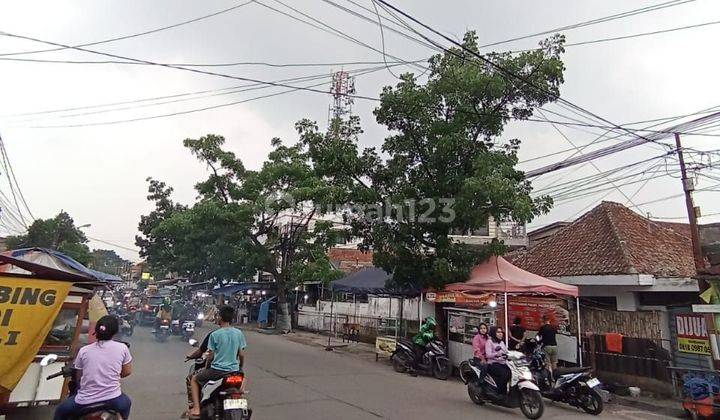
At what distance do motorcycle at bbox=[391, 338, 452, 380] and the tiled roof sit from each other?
511 centimetres

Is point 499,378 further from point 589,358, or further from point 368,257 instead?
point 368,257

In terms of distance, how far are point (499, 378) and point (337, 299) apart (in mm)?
18152

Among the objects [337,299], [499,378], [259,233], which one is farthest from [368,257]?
[499,378]

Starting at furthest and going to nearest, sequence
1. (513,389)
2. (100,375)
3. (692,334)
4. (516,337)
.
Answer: (516,337) → (692,334) → (513,389) → (100,375)

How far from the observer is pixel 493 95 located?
12.1 meters

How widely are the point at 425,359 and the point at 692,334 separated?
5.82 metres

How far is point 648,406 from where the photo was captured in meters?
9.23

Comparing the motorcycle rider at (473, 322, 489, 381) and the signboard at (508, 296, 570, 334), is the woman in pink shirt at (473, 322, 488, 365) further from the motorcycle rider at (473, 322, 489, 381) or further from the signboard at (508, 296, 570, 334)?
the signboard at (508, 296, 570, 334)

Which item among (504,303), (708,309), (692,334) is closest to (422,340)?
(504,303)

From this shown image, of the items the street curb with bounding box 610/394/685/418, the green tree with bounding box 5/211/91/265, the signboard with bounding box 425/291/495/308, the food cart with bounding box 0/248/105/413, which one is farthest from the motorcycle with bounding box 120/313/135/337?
the green tree with bounding box 5/211/91/265

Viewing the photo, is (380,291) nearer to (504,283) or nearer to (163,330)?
(504,283)

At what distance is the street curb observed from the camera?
873 cm

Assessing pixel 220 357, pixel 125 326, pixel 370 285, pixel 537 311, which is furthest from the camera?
pixel 125 326

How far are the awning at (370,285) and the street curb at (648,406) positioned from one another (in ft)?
18.4
